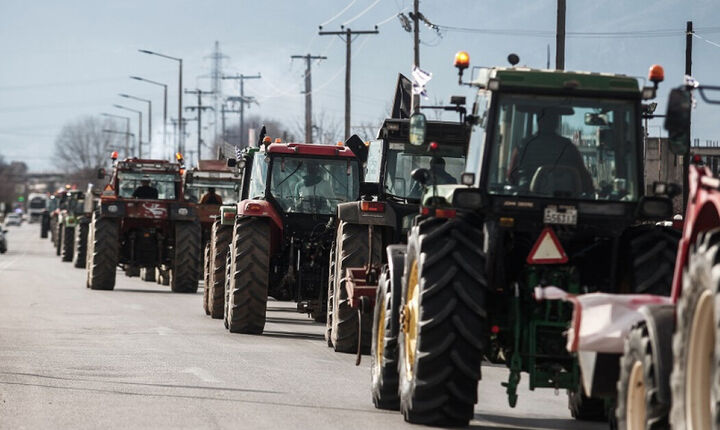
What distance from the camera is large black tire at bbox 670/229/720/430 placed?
7434mm

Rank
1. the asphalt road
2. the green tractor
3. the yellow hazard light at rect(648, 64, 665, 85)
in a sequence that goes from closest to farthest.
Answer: the green tractor
the yellow hazard light at rect(648, 64, 665, 85)
the asphalt road

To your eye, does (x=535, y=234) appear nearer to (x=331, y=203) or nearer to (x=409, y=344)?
(x=409, y=344)

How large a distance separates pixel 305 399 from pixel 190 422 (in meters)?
1.93

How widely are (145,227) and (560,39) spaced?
10.9 metres

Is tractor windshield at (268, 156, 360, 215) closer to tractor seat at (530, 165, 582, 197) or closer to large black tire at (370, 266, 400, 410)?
large black tire at (370, 266, 400, 410)

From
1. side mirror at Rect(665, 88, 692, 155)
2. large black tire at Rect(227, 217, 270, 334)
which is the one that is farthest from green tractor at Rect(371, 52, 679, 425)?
large black tire at Rect(227, 217, 270, 334)

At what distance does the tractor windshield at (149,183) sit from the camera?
118ft

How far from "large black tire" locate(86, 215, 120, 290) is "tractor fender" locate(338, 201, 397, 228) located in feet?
50.4

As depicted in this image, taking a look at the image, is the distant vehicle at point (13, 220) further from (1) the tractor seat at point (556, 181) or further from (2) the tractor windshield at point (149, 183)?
(1) the tractor seat at point (556, 181)

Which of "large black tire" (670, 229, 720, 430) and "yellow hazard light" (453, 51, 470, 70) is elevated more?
"yellow hazard light" (453, 51, 470, 70)

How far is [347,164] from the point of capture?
22.6 meters

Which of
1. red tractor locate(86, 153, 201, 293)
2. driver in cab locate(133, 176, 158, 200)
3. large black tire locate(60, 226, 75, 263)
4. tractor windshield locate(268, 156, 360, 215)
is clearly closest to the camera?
tractor windshield locate(268, 156, 360, 215)

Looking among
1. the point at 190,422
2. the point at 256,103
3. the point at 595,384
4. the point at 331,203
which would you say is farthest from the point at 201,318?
the point at 256,103

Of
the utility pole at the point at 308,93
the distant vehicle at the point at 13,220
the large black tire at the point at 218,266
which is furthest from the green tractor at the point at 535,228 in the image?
the distant vehicle at the point at 13,220
